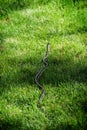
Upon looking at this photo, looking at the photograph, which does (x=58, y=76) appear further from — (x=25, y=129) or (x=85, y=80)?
(x=25, y=129)

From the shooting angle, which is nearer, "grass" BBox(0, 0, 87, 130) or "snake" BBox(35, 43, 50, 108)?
"grass" BBox(0, 0, 87, 130)

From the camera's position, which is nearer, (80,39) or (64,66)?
(64,66)

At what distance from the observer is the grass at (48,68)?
417 cm

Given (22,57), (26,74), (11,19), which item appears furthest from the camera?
(11,19)

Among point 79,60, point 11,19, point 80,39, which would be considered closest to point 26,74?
point 79,60

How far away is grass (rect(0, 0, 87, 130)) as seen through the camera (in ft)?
13.7

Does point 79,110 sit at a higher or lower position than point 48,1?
lower

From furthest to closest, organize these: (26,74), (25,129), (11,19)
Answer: (11,19) → (26,74) → (25,129)

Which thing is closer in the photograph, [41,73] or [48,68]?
[41,73]

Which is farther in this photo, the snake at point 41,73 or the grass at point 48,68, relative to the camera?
the snake at point 41,73

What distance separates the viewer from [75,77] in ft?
15.4

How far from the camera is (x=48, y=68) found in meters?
4.96

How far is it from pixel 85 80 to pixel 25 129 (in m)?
1.14

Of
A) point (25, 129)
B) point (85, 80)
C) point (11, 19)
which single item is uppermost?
point (11, 19)
